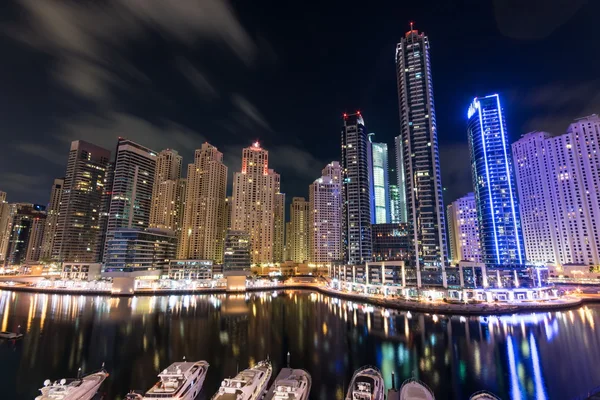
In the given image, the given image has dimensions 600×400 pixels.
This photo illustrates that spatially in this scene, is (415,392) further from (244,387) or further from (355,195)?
(355,195)

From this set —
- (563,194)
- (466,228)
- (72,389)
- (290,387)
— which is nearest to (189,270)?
(72,389)

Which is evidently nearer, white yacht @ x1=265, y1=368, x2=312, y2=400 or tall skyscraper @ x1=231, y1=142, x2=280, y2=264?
white yacht @ x1=265, y1=368, x2=312, y2=400

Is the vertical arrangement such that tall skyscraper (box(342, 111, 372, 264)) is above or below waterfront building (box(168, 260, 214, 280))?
above

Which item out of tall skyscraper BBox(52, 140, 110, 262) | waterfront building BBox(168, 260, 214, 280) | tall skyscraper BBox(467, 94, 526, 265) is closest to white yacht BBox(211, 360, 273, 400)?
waterfront building BBox(168, 260, 214, 280)

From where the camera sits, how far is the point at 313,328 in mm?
59969

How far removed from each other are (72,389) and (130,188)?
168711mm

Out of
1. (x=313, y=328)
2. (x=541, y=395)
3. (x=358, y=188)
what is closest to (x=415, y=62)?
(x=358, y=188)

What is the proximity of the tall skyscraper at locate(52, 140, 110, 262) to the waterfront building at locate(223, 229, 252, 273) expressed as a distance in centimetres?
11358

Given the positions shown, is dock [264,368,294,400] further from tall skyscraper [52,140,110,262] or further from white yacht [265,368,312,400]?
tall skyscraper [52,140,110,262]

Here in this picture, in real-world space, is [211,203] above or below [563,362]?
above

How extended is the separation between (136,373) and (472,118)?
155 metres

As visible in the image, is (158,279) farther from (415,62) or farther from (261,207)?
(415,62)

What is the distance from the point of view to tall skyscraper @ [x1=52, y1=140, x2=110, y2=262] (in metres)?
182

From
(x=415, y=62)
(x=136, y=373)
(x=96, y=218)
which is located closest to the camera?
(x=136, y=373)
